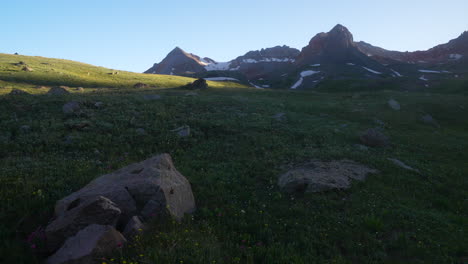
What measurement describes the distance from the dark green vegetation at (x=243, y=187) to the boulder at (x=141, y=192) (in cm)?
65

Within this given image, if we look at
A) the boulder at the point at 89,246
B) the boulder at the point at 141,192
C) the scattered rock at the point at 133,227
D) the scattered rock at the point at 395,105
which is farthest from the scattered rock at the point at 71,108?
the scattered rock at the point at 395,105

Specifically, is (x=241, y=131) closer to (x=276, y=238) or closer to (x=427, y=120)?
(x=276, y=238)

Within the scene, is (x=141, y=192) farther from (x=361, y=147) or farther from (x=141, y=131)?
(x=361, y=147)

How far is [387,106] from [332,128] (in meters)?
18.1

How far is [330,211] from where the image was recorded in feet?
33.3

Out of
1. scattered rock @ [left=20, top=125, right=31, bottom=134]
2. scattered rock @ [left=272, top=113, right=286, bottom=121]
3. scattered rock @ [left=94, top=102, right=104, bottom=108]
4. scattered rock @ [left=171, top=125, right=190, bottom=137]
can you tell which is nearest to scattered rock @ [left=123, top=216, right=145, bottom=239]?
scattered rock @ [left=171, top=125, right=190, bottom=137]

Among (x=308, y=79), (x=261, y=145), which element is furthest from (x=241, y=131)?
(x=308, y=79)

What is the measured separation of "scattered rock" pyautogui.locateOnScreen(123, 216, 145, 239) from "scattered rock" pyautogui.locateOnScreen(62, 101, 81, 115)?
18.9m

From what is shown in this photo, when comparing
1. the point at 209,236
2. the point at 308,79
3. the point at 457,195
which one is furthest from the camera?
the point at 308,79

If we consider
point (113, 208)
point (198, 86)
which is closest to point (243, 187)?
point (113, 208)

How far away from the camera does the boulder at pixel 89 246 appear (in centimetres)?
573

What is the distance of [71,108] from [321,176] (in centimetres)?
2137

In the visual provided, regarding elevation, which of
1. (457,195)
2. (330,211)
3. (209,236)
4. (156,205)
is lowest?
(457,195)

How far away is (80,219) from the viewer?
6883mm
